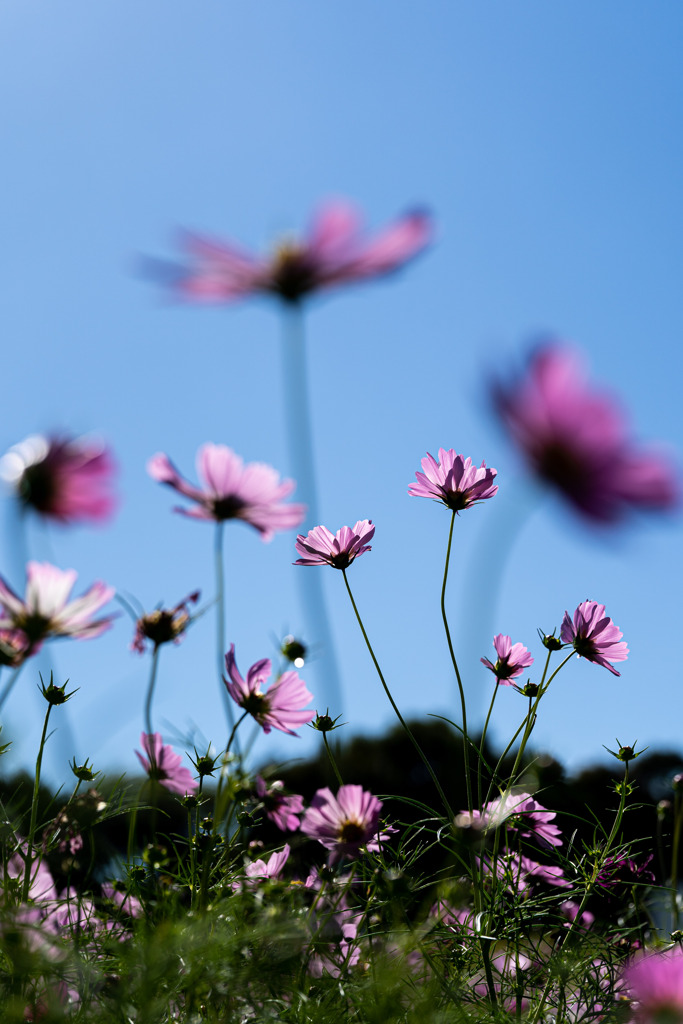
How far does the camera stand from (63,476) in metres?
0.85

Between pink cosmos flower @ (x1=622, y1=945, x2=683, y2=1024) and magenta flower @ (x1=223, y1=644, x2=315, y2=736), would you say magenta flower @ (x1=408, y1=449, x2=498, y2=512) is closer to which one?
magenta flower @ (x1=223, y1=644, x2=315, y2=736)

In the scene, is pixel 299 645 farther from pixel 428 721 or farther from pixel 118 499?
pixel 428 721

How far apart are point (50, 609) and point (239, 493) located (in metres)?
0.25

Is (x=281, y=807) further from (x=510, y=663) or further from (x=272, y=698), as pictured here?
(x=510, y=663)

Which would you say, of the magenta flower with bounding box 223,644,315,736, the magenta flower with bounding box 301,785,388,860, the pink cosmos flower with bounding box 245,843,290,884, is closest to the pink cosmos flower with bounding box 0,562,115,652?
the magenta flower with bounding box 223,644,315,736

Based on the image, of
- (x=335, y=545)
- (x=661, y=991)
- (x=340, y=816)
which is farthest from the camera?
(x=335, y=545)

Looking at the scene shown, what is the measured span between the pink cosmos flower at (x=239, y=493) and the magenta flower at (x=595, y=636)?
50 centimetres

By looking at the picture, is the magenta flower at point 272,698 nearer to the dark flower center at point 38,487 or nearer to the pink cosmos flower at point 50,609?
the pink cosmos flower at point 50,609

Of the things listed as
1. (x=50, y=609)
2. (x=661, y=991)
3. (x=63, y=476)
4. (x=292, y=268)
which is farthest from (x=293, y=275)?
(x=661, y=991)

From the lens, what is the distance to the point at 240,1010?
895 millimetres

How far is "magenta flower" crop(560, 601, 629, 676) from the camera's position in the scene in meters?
1.17

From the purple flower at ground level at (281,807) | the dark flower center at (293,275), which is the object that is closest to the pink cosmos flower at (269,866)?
the purple flower at ground level at (281,807)

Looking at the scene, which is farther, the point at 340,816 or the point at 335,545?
the point at 335,545

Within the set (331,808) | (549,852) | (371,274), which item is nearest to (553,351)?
(371,274)
